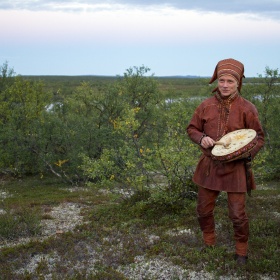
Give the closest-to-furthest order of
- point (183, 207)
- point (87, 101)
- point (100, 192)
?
1. point (183, 207)
2. point (100, 192)
3. point (87, 101)

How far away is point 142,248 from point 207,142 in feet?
9.84

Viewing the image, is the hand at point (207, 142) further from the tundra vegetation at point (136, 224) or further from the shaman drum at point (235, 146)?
the tundra vegetation at point (136, 224)

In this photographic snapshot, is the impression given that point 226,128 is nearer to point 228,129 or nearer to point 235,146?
point 228,129

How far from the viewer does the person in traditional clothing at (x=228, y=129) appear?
6227mm

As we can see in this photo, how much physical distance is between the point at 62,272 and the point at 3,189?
1480 centimetres

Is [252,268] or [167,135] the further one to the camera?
[167,135]

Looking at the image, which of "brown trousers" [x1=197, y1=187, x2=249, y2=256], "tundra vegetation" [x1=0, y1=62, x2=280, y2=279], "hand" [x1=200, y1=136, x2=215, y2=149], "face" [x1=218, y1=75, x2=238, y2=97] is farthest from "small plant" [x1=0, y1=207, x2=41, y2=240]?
"face" [x1=218, y1=75, x2=238, y2=97]

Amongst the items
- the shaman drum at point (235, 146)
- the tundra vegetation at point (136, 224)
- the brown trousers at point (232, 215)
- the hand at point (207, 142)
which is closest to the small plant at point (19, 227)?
the tundra vegetation at point (136, 224)

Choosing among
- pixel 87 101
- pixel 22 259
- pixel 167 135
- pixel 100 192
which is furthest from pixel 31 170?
pixel 22 259

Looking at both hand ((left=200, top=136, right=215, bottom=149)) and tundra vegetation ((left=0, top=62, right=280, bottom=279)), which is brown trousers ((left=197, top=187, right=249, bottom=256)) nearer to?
tundra vegetation ((left=0, top=62, right=280, bottom=279))

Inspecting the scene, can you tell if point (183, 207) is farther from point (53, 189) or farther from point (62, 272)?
point (53, 189)

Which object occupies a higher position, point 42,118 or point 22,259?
point 42,118

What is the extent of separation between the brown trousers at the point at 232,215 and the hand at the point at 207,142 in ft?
2.79

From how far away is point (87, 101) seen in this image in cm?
2591
